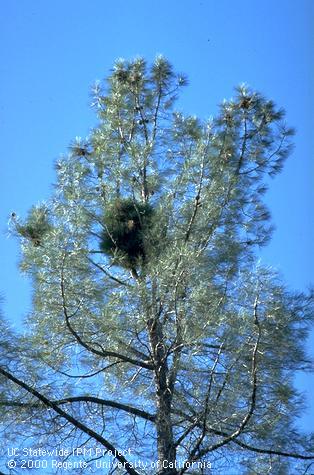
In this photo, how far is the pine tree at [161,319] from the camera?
15.3 ft

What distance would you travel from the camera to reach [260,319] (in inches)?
191

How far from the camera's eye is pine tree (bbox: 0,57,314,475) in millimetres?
4656

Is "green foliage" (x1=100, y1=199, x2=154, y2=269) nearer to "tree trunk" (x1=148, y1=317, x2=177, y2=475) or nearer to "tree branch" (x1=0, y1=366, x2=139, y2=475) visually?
"tree trunk" (x1=148, y1=317, x2=177, y2=475)

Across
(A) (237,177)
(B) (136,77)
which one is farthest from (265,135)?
(B) (136,77)

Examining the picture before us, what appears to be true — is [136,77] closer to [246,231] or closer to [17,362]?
[246,231]

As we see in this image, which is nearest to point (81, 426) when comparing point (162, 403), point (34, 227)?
point (162, 403)

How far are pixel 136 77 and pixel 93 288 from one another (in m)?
1.81

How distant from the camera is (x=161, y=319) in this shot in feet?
16.4

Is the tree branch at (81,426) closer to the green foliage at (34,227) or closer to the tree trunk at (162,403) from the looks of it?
the tree trunk at (162,403)

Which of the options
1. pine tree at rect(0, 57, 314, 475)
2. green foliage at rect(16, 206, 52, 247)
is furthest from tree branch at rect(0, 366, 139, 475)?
green foliage at rect(16, 206, 52, 247)

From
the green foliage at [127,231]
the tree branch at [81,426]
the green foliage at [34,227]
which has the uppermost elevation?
the green foliage at [34,227]

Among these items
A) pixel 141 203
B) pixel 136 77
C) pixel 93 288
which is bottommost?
pixel 93 288

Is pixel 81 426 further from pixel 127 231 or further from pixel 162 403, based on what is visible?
pixel 127 231

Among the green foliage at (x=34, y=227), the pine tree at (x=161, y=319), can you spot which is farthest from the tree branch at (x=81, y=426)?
the green foliage at (x=34, y=227)
